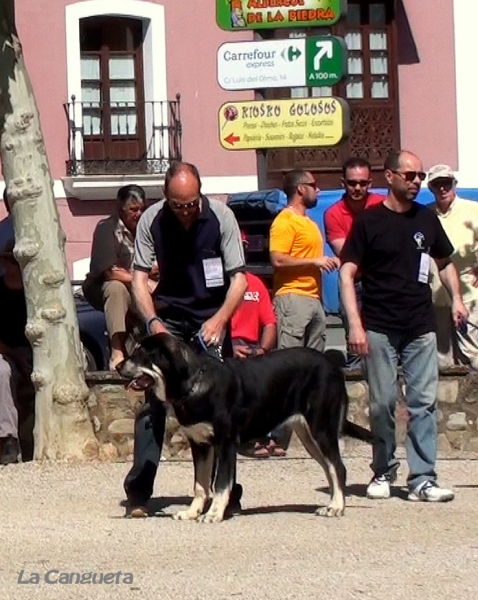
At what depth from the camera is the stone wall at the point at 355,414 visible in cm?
1180

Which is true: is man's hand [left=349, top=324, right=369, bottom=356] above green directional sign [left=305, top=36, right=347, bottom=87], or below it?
below

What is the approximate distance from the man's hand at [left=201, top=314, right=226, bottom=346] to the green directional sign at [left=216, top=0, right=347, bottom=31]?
6.93 m

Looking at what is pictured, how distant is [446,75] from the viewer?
93.5 feet

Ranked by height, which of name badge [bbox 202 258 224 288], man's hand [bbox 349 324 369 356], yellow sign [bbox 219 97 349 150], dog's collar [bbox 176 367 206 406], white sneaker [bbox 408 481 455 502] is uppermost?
yellow sign [bbox 219 97 349 150]

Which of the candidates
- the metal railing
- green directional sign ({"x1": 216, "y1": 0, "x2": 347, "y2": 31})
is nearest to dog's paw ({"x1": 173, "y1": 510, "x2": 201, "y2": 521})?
green directional sign ({"x1": 216, "y1": 0, "x2": 347, "y2": 31})

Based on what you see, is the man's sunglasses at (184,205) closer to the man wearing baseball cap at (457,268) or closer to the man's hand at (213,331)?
the man's hand at (213,331)

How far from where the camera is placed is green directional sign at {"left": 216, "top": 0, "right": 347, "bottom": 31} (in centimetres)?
1571

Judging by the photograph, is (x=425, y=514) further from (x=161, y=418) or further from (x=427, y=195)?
(x=427, y=195)

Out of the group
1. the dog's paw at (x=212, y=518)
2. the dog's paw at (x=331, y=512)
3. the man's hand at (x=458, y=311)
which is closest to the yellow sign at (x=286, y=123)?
the man's hand at (x=458, y=311)

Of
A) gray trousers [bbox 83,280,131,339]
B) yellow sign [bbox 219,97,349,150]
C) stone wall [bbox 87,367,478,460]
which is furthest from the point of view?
yellow sign [bbox 219,97,349,150]

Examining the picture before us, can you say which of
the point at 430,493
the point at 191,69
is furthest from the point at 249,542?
the point at 191,69

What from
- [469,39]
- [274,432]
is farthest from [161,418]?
[469,39]

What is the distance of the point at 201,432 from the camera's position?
9.02 metres

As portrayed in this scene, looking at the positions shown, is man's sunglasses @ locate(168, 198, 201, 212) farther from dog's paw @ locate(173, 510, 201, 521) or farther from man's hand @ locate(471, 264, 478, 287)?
man's hand @ locate(471, 264, 478, 287)
